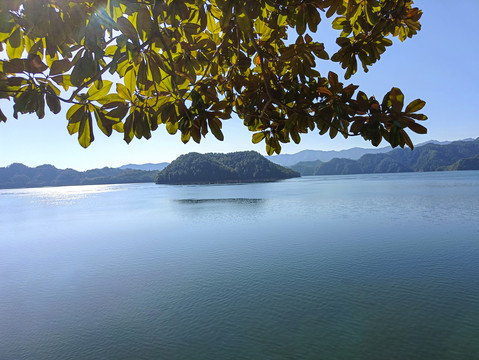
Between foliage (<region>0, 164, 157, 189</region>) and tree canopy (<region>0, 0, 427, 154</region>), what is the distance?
17049cm

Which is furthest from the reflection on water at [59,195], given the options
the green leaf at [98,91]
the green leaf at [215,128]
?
the green leaf at [98,91]

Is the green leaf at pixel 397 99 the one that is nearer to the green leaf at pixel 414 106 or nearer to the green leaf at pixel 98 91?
the green leaf at pixel 414 106

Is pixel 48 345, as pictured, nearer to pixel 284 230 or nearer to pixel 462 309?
pixel 462 309

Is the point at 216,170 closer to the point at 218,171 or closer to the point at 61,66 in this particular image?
the point at 218,171

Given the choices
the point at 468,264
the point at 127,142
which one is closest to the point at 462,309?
the point at 468,264

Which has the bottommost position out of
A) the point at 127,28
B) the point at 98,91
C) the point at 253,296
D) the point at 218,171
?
the point at 253,296

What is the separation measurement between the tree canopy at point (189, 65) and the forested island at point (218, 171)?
122 m

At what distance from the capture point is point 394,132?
158cm

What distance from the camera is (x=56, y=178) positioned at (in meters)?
172

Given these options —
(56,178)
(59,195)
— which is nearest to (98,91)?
(59,195)

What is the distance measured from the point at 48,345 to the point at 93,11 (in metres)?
10.7

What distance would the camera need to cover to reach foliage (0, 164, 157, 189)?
167m

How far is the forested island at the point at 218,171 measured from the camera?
125812 millimetres

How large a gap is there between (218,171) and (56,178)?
3992 inches
